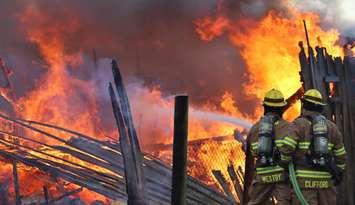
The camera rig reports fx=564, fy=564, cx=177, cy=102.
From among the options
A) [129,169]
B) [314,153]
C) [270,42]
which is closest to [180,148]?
[314,153]

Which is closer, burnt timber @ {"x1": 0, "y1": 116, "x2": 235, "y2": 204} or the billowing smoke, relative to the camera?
burnt timber @ {"x1": 0, "y1": 116, "x2": 235, "y2": 204}

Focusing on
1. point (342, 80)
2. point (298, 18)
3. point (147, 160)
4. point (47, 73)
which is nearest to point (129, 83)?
point (47, 73)

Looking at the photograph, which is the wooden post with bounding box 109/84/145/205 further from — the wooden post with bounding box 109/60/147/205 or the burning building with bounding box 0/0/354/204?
the burning building with bounding box 0/0/354/204

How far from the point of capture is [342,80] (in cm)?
703

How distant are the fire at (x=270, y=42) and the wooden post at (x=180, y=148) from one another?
782 centimetres

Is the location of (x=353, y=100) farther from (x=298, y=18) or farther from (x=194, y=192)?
(x=298, y=18)

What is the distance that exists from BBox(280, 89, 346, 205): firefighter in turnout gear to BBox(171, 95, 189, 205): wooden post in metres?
0.99

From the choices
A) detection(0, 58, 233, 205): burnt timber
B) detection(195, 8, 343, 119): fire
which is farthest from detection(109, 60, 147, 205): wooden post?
detection(195, 8, 343, 119): fire

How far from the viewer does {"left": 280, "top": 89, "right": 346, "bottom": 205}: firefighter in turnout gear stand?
5.53 metres

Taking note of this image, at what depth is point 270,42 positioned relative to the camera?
Result: 14570mm

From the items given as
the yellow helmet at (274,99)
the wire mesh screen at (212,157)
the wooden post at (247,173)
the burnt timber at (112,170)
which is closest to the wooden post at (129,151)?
the burnt timber at (112,170)

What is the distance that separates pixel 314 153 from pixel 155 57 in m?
11.1

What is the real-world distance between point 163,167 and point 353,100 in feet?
9.54

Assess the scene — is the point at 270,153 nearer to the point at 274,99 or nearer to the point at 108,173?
the point at 274,99
